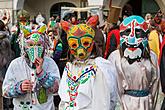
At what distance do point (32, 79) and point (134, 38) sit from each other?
1.11 meters

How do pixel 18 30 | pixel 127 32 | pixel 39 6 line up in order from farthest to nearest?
pixel 39 6, pixel 18 30, pixel 127 32

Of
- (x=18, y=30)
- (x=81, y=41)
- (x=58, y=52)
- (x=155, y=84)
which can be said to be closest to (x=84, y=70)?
(x=81, y=41)

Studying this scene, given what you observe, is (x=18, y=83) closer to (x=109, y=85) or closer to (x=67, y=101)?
(x=67, y=101)

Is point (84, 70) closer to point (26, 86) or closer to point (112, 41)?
point (26, 86)

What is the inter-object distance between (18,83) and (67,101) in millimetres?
664

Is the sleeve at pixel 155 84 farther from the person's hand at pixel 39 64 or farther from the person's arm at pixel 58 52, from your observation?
the person's arm at pixel 58 52

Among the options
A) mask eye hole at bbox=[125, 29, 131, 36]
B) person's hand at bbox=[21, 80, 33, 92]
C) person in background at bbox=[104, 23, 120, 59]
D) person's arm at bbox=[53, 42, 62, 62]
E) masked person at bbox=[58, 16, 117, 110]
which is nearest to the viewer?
masked person at bbox=[58, 16, 117, 110]

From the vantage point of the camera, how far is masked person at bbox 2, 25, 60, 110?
14.2ft

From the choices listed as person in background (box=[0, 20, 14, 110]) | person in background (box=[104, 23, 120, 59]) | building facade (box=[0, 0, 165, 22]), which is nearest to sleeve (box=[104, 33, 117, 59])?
person in background (box=[104, 23, 120, 59])

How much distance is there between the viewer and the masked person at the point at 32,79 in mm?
4316

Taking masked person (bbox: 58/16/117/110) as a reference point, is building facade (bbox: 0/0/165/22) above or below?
above

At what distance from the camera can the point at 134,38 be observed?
4.29 meters

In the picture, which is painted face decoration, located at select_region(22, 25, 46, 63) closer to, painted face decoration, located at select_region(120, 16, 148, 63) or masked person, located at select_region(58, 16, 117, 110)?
masked person, located at select_region(58, 16, 117, 110)

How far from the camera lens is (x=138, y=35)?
4.30 m
